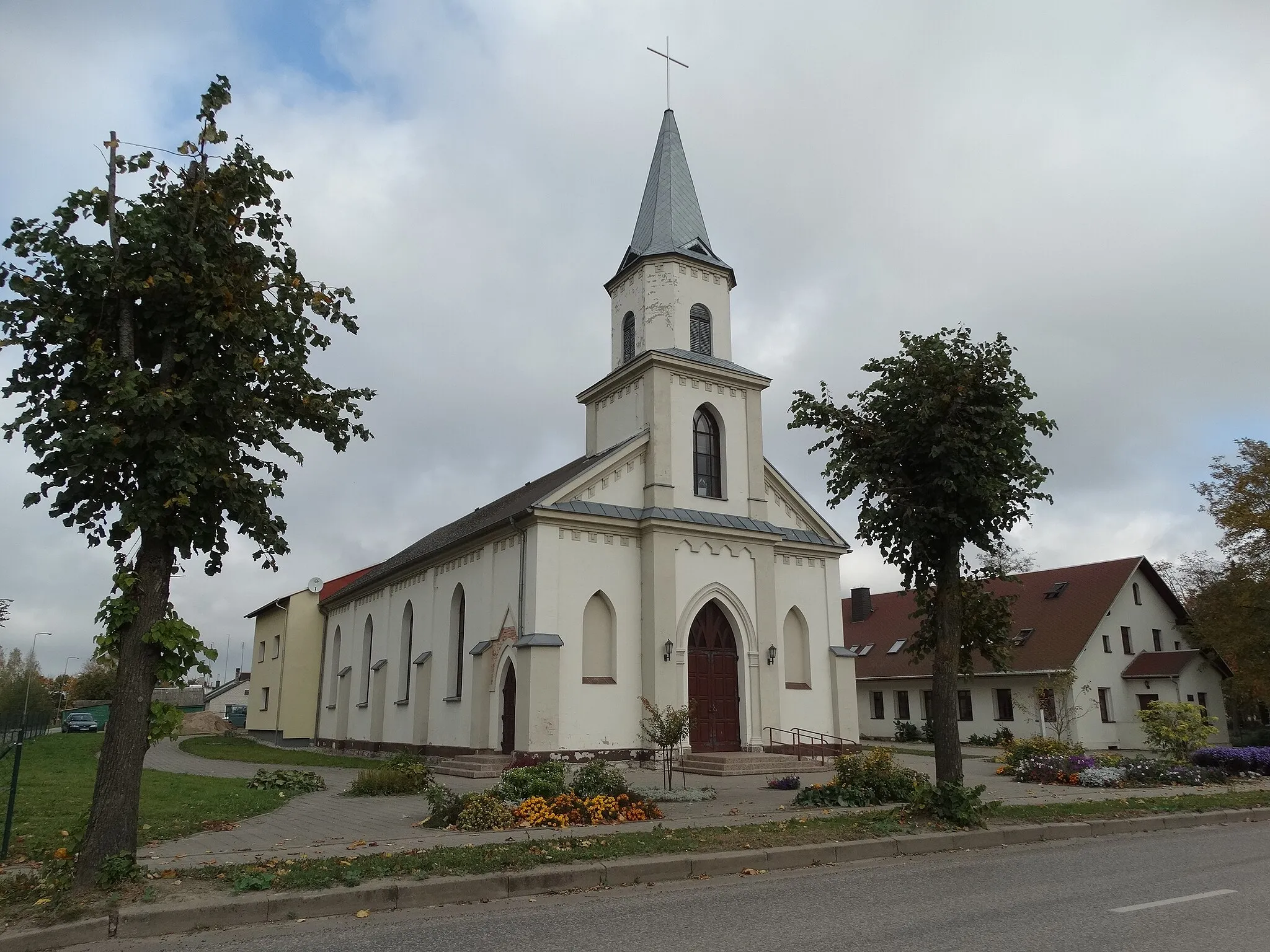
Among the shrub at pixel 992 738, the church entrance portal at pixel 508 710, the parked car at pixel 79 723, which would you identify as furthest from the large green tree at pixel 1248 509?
the parked car at pixel 79 723

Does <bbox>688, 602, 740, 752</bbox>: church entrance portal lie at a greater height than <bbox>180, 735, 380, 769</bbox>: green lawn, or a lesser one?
greater

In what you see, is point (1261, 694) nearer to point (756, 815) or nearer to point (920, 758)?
point (920, 758)

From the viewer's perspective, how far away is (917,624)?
42062 millimetres

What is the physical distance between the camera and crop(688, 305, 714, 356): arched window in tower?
1052 inches

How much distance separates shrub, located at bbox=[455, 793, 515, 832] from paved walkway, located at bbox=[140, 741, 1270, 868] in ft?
0.73

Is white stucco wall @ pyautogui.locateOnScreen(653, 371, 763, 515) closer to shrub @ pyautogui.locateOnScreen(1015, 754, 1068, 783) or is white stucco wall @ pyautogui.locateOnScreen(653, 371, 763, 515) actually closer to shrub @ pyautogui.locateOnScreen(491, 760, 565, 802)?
shrub @ pyautogui.locateOnScreen(1015, 754, 1068, 783)

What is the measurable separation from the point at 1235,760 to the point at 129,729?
22747 mm

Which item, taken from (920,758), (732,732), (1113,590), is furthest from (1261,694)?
(732,732)

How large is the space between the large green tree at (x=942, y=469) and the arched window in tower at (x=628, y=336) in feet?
40.6

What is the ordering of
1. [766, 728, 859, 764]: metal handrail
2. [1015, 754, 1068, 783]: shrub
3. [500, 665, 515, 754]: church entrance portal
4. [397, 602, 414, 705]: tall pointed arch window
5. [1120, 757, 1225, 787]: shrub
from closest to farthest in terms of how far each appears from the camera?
[1120, 757, 1225, 787]: shrub, [1015, 754, 1068, 783]: shrub, [500, 665, 515, 754]: church entrance portal, [766, 728, 859, 764]: metal handrail, [397, 602, 414, 705]: tall pointed arch window

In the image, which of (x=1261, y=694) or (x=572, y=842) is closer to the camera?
→ (x=572, y=842)

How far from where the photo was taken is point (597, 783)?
13422 mm

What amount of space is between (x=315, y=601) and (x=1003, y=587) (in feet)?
107

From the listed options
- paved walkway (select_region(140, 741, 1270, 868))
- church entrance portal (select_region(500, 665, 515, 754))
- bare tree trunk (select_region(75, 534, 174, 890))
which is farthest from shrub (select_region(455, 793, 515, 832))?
church entrance portal (select_region(500, 665, 515, 754))
